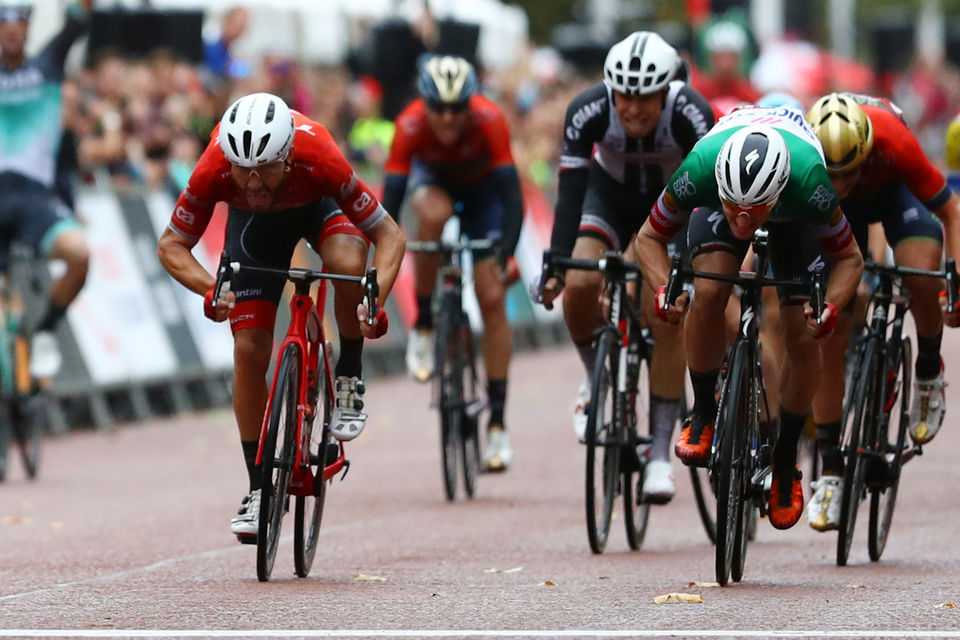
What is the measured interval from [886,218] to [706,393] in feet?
5.93

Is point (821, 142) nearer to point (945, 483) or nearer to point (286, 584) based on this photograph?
point (286, 584)

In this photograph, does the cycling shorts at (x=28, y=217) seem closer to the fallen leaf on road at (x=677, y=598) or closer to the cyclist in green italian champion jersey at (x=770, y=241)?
the cyclist in green italian champion jersey at (x=770, y=241)

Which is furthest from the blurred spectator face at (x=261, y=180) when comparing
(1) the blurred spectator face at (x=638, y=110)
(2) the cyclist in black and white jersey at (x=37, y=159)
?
(2) the cyclist in black and white jersey at (x=37, y=159)

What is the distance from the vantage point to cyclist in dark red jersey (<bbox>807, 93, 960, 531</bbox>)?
924 cm

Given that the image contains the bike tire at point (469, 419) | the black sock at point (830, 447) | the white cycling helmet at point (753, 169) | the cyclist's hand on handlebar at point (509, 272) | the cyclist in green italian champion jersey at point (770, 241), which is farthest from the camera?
the cyclist's hand on handlebar at point (509, 272)

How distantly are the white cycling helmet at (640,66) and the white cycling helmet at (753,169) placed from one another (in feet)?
5.05

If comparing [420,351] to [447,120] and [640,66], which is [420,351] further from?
[640,66]

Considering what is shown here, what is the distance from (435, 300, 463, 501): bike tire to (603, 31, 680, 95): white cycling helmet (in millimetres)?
2788

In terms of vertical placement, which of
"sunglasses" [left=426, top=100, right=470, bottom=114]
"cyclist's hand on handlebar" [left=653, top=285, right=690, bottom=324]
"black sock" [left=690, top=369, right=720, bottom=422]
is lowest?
"black sock" [left=690, top=369, right=720, bottom=422]

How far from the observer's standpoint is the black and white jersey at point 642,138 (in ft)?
33.1

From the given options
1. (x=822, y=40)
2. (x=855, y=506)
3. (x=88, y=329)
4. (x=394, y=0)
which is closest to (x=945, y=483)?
(x=855, y=506)

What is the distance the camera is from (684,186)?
8445mm

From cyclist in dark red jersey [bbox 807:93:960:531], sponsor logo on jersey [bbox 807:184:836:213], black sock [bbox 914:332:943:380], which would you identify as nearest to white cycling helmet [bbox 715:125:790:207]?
sponsor logo on jersey [bbox 807:184:836:213]

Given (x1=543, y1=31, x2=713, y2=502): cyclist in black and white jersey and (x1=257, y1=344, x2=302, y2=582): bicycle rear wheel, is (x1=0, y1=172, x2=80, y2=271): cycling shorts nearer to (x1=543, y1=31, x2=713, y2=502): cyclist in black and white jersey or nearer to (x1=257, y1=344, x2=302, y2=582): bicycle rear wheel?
(x1=543, y1=31, x2=713, y2=502): cyclist in black and white jersey
